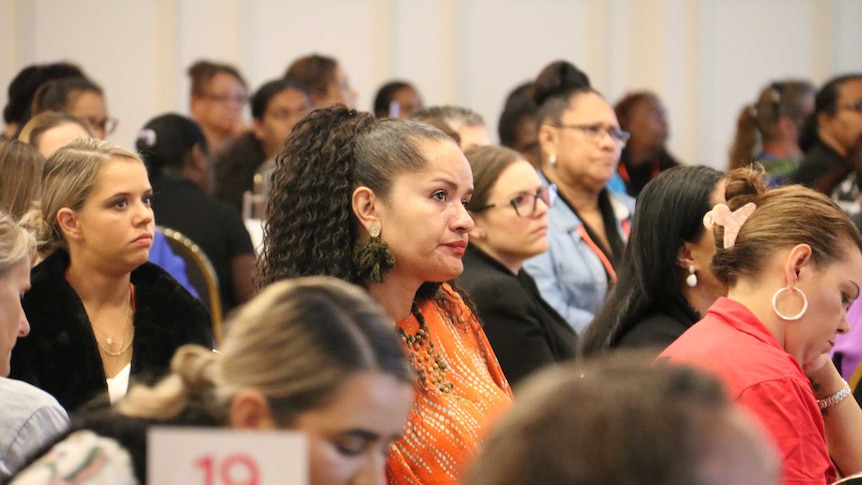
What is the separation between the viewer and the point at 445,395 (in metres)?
2.45

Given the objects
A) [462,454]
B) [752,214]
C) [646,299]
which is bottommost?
[462,454]

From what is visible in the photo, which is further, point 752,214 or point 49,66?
point 49,66

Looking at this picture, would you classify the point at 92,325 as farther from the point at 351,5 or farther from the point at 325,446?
the point at 351,5

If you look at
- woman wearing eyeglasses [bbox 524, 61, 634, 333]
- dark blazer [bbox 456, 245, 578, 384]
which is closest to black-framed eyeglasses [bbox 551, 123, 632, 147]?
Result: woman wearing eyeglasses [bbox 524, 61, 634, 333]

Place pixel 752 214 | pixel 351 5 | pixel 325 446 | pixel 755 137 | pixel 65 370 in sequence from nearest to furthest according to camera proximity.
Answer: pixel 325 446
pixel 752 214
pixel 65 370
pixel 755 137
pixel 351 5

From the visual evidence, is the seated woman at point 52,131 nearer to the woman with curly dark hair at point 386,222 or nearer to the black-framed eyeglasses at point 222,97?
the woman with curly dark hair at point 386,222

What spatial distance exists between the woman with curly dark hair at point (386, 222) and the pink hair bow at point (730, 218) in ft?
1.74

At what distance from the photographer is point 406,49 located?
23.5 ft

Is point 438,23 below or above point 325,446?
above

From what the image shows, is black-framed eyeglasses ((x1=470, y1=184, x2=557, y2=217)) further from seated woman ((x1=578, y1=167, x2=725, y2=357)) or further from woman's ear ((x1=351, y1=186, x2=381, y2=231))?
woman's ear ((x1=351, y1=186, x2=381, y2=231))

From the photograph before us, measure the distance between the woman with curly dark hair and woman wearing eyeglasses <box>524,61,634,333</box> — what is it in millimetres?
1579

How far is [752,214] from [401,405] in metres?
1.23

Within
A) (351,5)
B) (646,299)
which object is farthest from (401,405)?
(351,5)

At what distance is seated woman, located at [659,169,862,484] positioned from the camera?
7.43 ft
